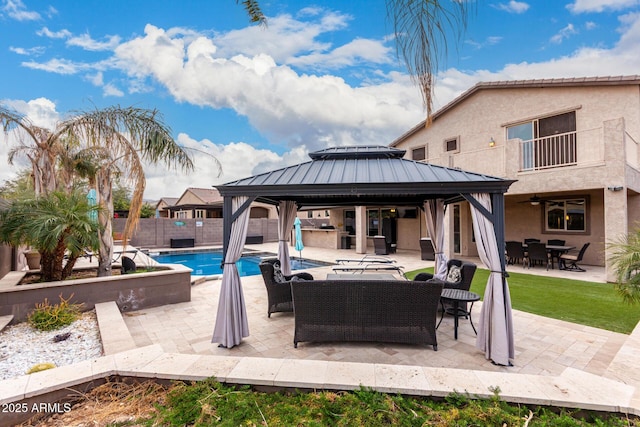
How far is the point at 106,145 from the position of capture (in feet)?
21.0

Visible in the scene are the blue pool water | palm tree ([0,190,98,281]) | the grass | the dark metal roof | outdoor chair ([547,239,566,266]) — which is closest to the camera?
the grass

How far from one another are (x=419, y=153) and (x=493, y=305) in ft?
43.5

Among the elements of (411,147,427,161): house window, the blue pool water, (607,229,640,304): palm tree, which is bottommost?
the blue pool water

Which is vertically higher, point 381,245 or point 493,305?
point 493,305

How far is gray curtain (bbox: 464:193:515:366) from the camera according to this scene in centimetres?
383

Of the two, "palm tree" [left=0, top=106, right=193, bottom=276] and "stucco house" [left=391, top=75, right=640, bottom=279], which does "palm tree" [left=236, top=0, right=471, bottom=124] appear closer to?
"stucco house" [left=391, top=75, right=640, bottom=279]

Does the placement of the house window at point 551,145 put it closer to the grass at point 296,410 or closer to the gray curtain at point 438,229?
the gray curtain at point 438,229

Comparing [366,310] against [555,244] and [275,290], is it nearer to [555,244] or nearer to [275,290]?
[275,290]

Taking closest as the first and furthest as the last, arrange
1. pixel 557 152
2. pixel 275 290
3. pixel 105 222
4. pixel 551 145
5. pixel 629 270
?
pixel 629 270 → pixel 275 290 → pixel 105 222 → pixel 557 152 → pixel 551 145

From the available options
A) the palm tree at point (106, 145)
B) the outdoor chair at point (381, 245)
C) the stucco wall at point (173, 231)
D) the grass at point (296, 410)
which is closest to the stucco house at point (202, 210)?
the stucco wall at point (173, 231)

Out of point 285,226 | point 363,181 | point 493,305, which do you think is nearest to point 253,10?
point 363,181

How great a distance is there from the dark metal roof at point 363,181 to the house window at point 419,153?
35.3ft

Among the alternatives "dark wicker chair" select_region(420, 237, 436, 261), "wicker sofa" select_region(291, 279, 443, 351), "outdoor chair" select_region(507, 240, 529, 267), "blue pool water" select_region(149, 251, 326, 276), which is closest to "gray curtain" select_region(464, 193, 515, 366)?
"wicker sofa" select_region(291, 279, 443, 351)

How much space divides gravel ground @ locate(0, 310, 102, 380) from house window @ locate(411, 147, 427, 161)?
1526cm
